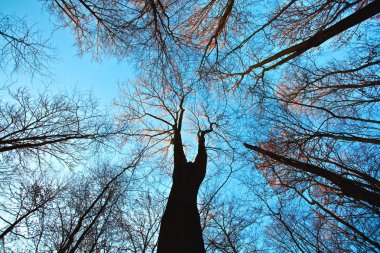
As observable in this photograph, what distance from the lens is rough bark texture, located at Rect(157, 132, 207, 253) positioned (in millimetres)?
2457

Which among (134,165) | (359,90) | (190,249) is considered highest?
(134,165)

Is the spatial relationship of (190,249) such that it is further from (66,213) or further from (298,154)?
(66,213)

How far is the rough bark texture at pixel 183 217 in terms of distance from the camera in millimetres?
2457

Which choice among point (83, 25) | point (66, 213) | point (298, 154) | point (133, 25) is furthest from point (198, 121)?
point (66, 213)

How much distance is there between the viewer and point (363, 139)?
14.0ft

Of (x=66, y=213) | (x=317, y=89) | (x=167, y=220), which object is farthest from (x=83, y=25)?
(x=66, y=213)

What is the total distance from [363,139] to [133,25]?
593 cm

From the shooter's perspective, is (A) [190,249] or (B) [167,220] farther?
(B) [167,220]

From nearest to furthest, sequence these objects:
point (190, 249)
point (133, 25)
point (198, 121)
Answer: point (190, 249)
point (133, 25)
point (198, 121)

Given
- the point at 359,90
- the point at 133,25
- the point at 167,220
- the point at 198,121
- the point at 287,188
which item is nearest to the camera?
the point at 167,220

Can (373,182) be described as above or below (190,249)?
above

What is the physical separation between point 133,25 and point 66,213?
7.59 meters

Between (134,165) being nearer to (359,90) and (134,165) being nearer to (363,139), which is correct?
(363,139)

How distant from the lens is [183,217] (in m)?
2.81
